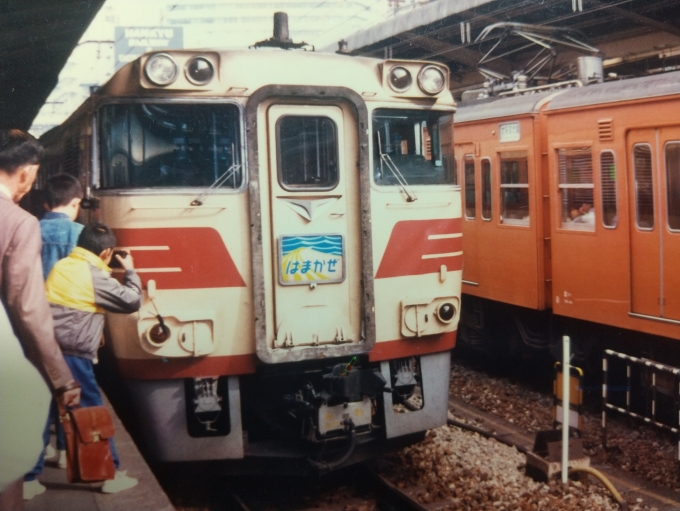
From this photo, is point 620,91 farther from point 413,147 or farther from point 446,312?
point 446,312

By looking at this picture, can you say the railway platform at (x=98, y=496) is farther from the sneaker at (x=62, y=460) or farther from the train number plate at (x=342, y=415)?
the train number plate at (x=342, y=415)

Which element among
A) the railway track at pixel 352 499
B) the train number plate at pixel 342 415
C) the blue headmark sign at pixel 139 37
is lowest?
the railway track at pixel 352 499

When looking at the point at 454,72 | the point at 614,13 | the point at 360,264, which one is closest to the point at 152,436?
the point at 360,264

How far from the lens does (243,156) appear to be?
504 cm

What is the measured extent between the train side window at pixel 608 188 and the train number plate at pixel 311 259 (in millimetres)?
3392

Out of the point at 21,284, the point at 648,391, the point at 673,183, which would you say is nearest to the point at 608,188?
the point at 673,183

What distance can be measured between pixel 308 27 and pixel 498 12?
2.81 meters

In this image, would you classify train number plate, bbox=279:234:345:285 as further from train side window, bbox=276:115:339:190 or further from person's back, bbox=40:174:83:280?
person's back, bbox=40:174:83:280

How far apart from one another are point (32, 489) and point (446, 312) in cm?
275

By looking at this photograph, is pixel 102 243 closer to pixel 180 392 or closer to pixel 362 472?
pixel 180 392

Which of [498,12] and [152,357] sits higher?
[498,12]

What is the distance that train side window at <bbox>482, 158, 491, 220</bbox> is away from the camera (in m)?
9.27

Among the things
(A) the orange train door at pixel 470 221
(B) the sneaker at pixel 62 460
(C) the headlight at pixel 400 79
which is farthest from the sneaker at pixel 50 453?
(A) the orange train door at pixel 470 221

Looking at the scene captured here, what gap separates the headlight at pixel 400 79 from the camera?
17.6ft
